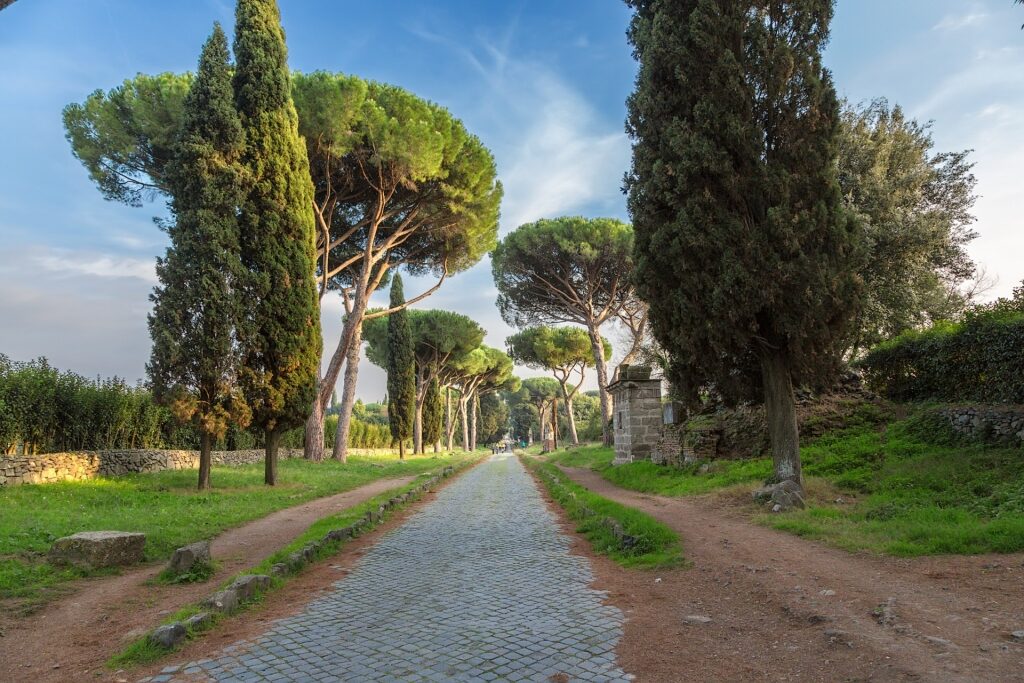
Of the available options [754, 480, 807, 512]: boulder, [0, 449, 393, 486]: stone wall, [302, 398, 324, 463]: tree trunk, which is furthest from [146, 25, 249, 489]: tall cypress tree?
[754, 480, 807, 512]: boulder

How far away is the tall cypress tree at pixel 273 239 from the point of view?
15.1 metres

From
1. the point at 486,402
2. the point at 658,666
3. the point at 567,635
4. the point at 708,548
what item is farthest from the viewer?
the point at 486,402

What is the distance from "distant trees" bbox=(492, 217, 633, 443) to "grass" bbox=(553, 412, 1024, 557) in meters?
15.3

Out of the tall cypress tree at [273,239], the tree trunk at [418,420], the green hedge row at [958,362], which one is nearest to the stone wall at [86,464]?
the tall cypress tree at [273,239]

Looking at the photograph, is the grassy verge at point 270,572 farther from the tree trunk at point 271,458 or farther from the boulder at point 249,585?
the tree trunk at point 271,458

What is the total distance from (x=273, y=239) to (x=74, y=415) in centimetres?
646

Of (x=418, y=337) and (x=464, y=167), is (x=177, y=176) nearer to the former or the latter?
(x=464, y=167)

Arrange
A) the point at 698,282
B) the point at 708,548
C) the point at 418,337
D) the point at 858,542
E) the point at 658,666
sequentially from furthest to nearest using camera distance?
the point at 418,337 < the point at 698,282 < the point at 708,548 < the point at 858,542 < the point at 658,666

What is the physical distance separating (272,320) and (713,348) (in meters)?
10.9

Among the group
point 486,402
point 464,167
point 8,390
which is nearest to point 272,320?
point 8,390

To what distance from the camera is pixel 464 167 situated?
22.7 m

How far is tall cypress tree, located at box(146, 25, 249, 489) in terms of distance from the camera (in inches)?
538

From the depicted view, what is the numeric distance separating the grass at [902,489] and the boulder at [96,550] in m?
8.05

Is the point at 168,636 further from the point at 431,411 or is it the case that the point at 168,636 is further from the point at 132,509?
the point at 431,411
